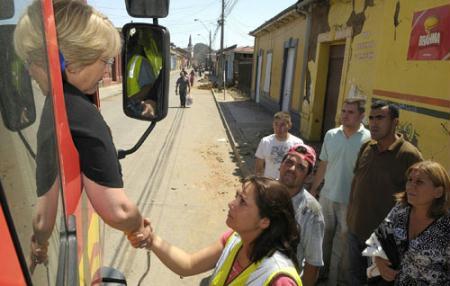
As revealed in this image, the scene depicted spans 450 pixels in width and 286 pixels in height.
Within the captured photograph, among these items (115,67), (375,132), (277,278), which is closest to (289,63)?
(375,132)

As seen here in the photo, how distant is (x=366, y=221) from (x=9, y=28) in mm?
3093

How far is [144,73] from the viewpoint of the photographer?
1.83 metres

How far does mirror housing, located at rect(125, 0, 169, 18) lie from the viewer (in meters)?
1.77

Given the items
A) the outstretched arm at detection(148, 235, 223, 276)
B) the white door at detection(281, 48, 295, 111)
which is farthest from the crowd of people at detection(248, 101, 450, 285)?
the white door at detection(281, 48, 295, 111)

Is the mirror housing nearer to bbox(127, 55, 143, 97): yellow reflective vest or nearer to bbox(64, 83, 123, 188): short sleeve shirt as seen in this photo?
bbox(127, 55, 143, 97): yellow reflective vest

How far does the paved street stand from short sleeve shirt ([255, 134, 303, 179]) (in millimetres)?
1327

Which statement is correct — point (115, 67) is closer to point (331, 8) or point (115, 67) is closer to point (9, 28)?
point (331, 8)

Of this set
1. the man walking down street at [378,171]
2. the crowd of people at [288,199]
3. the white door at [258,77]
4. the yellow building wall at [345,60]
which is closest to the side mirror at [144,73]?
the crowd of people at [288,199]

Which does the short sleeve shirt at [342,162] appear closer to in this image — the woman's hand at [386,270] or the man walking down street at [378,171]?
the man walking down street at [378,171]

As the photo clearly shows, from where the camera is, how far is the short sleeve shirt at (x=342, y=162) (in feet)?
12.1

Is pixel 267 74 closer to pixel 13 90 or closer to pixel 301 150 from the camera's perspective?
pixel 301 150

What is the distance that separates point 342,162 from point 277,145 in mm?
887

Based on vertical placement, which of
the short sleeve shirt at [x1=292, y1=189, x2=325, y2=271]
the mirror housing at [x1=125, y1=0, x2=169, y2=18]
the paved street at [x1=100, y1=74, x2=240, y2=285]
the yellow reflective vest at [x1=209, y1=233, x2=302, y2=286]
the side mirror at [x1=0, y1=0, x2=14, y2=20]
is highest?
the mirror housing at [x1=125, y1=0, x2=169, y2=18]

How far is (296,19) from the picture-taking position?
513 inches
